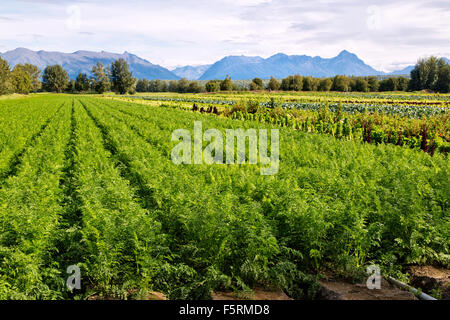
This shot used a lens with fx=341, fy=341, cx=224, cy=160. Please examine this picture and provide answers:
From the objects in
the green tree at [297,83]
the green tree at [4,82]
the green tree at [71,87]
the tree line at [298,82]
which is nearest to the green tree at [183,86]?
the tree line at [298,82]

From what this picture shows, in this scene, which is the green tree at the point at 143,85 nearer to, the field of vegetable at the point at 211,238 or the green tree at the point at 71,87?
the green tree at the point at 71,87

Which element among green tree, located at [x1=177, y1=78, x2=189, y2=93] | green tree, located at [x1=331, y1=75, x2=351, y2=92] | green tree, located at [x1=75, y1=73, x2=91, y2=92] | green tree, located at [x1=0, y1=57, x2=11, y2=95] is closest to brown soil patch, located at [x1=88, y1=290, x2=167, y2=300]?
green tree, located at [x1=0, y1=57, x2=11, y2=95]

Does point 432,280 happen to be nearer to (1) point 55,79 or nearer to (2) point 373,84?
(2) point 373,84


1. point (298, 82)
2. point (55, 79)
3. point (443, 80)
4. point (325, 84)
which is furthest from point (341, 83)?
point (55, 79)

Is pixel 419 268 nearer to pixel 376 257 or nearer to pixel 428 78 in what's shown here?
pixel 376 257

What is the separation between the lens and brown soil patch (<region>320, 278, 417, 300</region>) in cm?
475

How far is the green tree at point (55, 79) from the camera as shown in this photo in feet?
496

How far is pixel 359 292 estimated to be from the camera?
4953mm

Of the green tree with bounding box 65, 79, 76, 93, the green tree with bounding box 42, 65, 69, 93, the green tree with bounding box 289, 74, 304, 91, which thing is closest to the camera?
the green tree with bounding box 289, 74, 304, 91

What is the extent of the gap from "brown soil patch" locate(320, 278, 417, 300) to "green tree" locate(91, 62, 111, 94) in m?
147

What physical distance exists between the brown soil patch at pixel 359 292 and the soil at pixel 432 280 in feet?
1.60

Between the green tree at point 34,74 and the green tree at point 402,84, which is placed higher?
the green tree at point 34,74

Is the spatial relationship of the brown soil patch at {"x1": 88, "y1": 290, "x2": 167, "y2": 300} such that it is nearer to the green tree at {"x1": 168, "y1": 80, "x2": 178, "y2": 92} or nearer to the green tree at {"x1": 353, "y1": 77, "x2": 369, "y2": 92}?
the green tree at {"x1": 353, "y1": 77, "x2": 369, "y2": 92}
